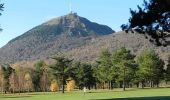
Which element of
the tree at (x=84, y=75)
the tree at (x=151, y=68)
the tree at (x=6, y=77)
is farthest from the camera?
the tree at (x=84, y=75)

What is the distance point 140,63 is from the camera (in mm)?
145250

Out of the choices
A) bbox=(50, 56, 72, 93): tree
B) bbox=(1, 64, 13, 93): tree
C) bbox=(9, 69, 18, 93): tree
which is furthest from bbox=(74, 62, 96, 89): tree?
bbox=(50, 56, 72, 93): tree

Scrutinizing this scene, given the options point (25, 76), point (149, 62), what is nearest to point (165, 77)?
point (149, 62)

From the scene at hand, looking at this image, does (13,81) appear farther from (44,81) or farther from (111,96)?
(111,96)

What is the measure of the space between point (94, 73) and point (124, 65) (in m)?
27.1

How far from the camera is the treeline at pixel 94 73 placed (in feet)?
410

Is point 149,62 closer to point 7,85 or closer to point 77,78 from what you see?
point 77,78

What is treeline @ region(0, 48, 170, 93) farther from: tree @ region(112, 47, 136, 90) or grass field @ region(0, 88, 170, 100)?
grass field @ region(0, 88, 170, 100)

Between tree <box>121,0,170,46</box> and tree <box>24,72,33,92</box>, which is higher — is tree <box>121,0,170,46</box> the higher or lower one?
the higher one

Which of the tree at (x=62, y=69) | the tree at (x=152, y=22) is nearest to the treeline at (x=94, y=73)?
the tree at (x=62, y=69)

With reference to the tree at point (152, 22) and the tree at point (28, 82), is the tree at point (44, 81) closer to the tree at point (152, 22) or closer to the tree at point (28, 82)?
the tree at point (28, 82)

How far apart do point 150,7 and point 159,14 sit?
75 centimetres

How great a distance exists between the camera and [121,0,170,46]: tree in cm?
3093

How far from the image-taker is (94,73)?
155 m
